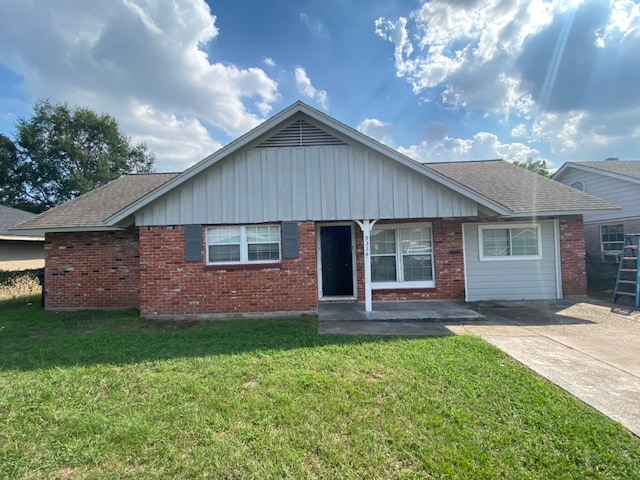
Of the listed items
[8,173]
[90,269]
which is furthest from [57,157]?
[90,269]

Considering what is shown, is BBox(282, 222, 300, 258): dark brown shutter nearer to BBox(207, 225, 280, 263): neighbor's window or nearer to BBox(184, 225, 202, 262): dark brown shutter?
BBox(207, 225, 280, 263): neighbor's window

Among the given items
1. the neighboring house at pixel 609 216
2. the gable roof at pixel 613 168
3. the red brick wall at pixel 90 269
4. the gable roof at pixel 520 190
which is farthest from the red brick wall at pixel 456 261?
the red brick wall at pixel 90 269

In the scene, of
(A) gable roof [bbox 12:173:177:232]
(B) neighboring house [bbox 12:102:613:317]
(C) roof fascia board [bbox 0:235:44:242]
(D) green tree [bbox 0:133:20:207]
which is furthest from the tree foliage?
(B) neighboring house [bbox 12:102:613:317]

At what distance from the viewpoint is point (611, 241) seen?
41.6 ft

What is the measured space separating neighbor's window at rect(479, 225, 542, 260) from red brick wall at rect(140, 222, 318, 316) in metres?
5.41

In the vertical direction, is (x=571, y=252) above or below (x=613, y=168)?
below

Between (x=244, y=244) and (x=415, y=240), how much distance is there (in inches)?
199

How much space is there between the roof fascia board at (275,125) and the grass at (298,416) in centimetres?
358

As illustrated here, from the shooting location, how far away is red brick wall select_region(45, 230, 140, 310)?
9.32 metres

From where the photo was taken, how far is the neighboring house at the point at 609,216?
11.8 metres

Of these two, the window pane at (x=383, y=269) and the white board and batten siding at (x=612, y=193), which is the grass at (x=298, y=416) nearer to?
the window pane at (x=383, y=269)

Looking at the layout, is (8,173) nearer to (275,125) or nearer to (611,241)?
(275,125)

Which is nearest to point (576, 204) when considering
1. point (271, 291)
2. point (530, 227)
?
point (530, 227)

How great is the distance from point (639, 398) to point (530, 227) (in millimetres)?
6762
